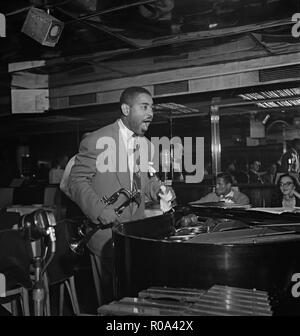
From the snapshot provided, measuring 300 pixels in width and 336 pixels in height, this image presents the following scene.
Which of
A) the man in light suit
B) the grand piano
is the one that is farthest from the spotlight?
the grand piano

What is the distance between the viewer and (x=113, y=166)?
8.32ft

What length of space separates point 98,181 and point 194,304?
Answer: 1.24 meters

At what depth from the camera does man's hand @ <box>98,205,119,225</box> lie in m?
2.25

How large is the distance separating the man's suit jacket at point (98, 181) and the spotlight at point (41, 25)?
152 centimetres

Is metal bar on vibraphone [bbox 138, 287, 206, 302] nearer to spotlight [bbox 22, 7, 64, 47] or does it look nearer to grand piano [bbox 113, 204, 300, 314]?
grand piano [bbox 113, 204, 300, 314]

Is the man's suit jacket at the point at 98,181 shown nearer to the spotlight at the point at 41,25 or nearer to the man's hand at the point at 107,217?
the man's hand at the point at 107,217

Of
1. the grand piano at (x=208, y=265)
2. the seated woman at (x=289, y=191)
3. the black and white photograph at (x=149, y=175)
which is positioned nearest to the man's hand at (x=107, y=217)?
the black and white photograph at (x=149, y=175)

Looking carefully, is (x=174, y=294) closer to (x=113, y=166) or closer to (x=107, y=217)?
(x=107, y=217)

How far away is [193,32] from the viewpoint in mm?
4363

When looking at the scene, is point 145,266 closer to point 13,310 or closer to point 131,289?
point 131,289

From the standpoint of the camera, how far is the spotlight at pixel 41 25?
356 centimetres

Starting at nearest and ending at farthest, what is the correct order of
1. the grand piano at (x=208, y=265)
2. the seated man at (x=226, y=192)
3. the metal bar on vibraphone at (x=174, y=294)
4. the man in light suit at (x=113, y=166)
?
the metal bar on vibraphone at (x=174, y=294) → the grand piano at (x=208, y=265) → the man in light suit at (x=113, y=166) → the seated man at (x=226, y=192)
